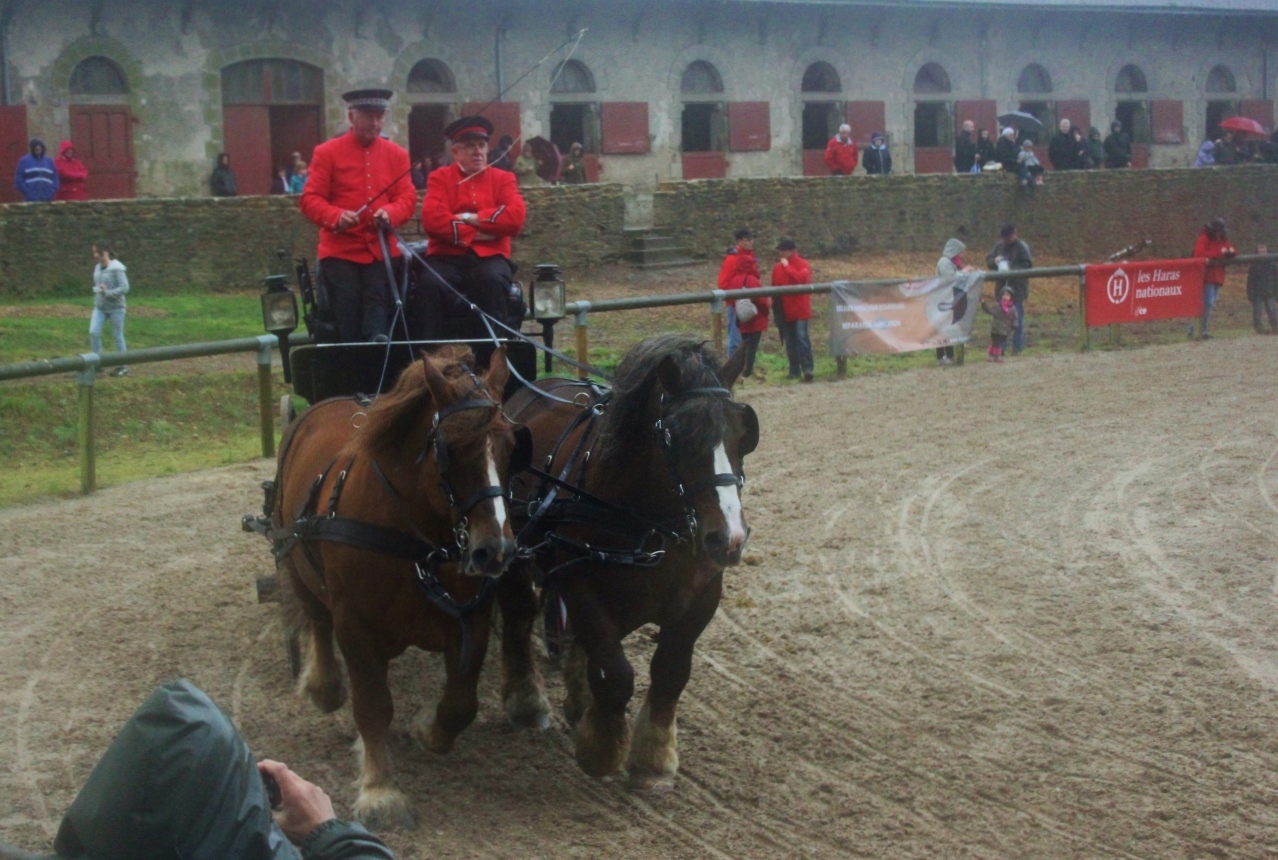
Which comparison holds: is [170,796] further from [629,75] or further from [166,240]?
[629,75]

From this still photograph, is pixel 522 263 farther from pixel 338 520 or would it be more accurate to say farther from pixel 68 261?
pixel 338 520

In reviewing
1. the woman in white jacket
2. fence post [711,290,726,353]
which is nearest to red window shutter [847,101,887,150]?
fence post [711,290,726,353]

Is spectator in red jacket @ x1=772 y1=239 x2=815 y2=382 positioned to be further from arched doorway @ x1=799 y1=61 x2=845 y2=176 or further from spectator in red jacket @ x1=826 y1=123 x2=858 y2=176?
arched doorway @ x1=799 y1=61 x2=845 y2=176

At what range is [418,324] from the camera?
7031mm

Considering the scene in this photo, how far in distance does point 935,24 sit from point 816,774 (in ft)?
93.9

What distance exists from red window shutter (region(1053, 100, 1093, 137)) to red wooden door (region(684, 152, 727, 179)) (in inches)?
357

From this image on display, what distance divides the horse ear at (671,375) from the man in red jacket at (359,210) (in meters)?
2.13

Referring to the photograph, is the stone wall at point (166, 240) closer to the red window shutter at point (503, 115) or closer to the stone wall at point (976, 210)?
the stone wall at point (976, 210)

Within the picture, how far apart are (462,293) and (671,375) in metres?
2.29

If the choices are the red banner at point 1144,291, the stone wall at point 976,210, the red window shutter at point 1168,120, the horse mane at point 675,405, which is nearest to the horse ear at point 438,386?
the horse mane at point 675,405

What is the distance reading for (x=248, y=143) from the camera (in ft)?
80.2

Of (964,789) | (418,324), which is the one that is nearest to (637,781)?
(964,789)

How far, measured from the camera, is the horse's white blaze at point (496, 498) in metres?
4.53

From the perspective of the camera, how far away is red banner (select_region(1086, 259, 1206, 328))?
17359 mm
